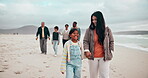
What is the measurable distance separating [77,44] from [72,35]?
24 cm

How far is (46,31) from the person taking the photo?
9219 mm

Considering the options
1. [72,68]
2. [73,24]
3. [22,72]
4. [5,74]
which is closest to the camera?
[72,68]

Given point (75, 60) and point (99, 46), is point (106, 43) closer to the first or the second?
point (99, 46)

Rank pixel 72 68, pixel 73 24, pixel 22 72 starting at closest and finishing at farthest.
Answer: pixel 72 68, pixel 22 72, pixel 73 24

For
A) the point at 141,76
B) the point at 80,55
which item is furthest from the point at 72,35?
the point at 141,76

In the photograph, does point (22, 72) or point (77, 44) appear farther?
point (22, 72)

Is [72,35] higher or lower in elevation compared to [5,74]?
higher

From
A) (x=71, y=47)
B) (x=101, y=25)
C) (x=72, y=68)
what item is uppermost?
(x=101, y=25)

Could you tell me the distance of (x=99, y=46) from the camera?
10.2 feet

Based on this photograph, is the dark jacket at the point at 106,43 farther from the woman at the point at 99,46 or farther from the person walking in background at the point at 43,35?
the person walking in background at the point at 43,35

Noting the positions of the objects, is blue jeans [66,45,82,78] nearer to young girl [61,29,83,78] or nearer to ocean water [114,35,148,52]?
young girl [61,29,83,78]

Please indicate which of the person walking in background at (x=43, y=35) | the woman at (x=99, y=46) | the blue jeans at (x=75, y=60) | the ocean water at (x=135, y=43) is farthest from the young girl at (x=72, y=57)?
the ocean water at (x=135, y=43)

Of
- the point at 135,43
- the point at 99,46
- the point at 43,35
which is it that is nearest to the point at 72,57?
the point at 99,46

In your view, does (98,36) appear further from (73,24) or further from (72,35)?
(73,24)
